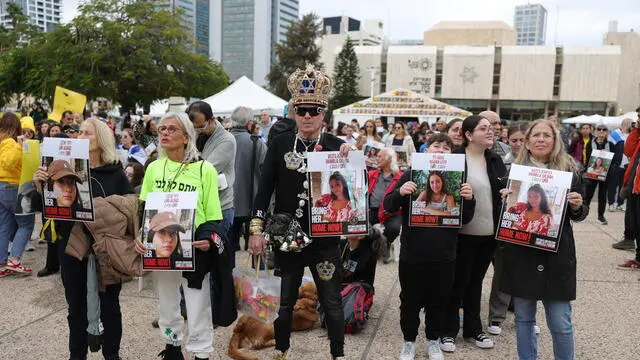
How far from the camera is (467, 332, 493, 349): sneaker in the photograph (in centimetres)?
422

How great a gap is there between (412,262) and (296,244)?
99cm

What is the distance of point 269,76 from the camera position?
66.1 m

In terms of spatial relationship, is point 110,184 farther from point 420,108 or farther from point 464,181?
point 420,108

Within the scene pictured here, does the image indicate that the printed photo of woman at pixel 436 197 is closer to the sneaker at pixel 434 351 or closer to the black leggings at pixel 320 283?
the black leggings at pixel 320 283

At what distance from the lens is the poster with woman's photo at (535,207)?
3.17 metres

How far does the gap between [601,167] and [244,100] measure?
1019 cm

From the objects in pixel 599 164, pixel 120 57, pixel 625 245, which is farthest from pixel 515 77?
pixel 625 245

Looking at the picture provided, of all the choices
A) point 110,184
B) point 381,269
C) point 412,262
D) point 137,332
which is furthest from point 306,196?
point 381,269

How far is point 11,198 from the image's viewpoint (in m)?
5.91

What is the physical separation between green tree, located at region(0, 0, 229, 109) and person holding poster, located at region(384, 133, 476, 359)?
2149 cm

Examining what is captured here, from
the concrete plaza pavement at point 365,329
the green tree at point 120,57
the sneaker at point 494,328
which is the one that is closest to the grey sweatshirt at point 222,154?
the concrete plaza pavement at point 365,329

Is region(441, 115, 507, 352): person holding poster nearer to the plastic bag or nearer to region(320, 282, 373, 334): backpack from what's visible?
region(320, 282, 373, 334): backpack

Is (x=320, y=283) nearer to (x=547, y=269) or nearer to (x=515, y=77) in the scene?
(x=547, y=269)

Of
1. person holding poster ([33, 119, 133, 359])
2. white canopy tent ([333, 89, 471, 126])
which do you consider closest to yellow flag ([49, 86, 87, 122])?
person holding poster ([33, 119, 133, 359])
